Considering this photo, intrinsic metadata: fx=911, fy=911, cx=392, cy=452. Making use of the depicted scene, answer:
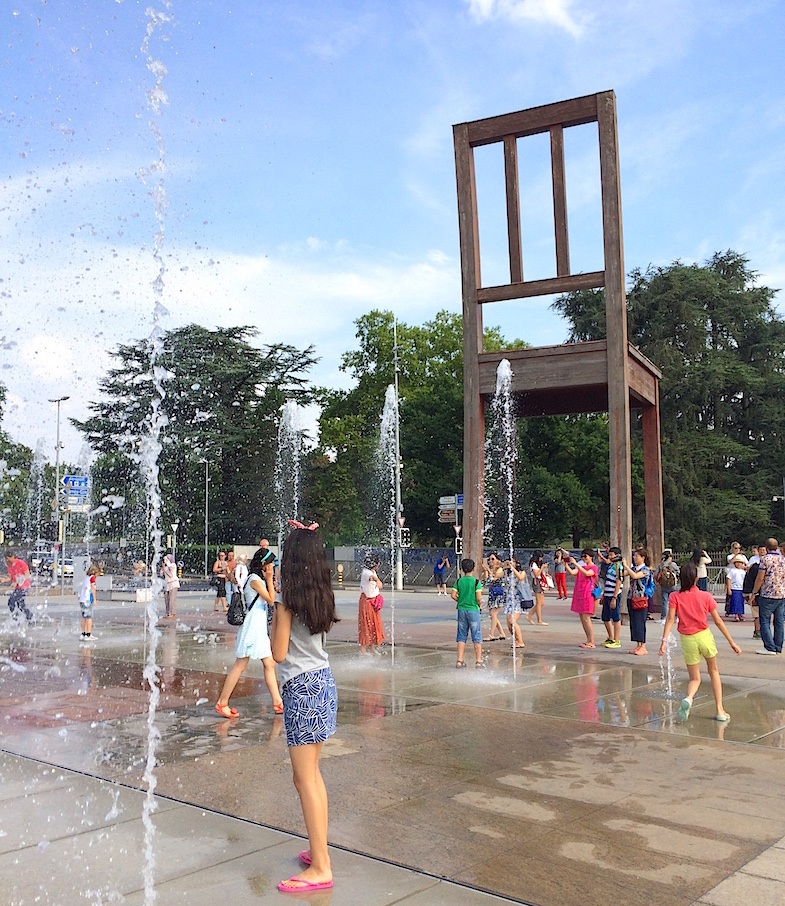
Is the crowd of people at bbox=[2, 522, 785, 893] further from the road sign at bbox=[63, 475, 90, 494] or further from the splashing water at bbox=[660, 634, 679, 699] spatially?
the road sign at bbox=[63, 475, 90, 494]

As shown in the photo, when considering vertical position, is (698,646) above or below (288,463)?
below

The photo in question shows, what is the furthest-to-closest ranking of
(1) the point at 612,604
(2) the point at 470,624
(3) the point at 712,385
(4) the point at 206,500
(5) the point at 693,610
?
1. (4) the point at 206,500
2. (3) the point at 712,385
3. (1) the point at 612,604
4. (2) the point at 470,624
5. (5) the point at 693,610

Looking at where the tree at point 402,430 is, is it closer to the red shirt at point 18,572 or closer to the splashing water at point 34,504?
the splashing water at point 34,504

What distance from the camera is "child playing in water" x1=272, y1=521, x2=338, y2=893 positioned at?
14.3 feet

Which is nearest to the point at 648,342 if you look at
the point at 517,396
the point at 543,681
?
the point at 517,396

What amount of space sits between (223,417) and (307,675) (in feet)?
158

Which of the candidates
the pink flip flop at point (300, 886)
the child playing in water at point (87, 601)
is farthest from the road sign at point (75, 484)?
the pink flip flop at point (300, 886)

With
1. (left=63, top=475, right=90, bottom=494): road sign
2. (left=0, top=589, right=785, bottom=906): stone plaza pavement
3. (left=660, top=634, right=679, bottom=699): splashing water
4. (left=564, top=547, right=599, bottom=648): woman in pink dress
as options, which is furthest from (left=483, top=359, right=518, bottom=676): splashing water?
(left=0, top=589, right=785, bottom=906): stone plaza pavement

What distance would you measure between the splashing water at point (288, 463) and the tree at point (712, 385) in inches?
668

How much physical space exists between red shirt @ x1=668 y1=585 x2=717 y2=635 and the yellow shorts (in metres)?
0.05

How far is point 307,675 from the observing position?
4.48 m

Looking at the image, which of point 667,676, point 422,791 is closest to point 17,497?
point 667,676

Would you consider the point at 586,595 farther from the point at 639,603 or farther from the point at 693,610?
the point at 693,610

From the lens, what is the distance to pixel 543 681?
10727mm
